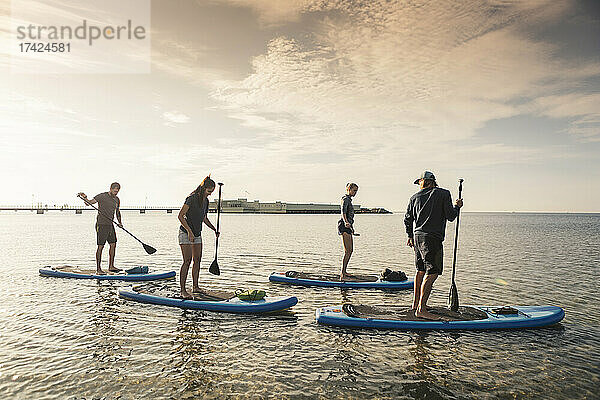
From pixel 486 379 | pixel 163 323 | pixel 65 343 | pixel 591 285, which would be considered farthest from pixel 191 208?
pixel 591 285

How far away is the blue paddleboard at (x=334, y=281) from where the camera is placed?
45.6 feet

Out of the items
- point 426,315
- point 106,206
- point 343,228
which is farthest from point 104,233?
point 426,315

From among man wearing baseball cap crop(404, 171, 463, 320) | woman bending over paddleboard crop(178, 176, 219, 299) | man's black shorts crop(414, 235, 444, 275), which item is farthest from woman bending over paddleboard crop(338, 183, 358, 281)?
woman bending over paddleboard crop(178, 176, 219, 299)

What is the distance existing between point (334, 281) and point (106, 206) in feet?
28.3

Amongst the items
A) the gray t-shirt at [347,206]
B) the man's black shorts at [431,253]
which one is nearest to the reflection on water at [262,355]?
the man's black shorts at [431,253]

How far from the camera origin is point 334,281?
1422 centimetres

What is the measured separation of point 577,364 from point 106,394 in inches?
328

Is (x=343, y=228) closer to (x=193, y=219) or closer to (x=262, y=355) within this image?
(x=193, y=219)

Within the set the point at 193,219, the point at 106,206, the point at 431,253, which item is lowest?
the point at 431,253

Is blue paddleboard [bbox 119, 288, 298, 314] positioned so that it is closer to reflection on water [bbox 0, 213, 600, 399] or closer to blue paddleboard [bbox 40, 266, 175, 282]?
reflection on water [bbox 0, 213, 600, 399]

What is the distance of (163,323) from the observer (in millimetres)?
9445

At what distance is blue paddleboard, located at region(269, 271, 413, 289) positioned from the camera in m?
13.9

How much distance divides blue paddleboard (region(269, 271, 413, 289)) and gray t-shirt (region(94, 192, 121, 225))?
6.28 m

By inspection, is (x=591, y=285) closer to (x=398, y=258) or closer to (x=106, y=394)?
(x=398, y=258)
